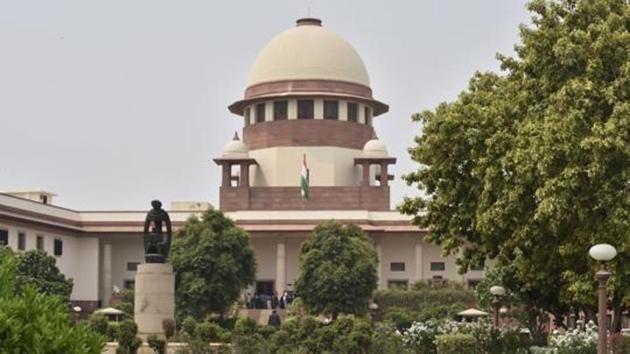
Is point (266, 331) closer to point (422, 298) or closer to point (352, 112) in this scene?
point (422, 298)

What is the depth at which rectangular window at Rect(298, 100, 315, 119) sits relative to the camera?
69.2 m

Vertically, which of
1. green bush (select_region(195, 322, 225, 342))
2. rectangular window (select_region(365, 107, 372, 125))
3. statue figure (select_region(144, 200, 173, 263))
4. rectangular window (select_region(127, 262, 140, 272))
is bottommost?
green bush (select_region(195, 322, 225, 342))

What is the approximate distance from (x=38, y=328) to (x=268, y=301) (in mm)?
52481

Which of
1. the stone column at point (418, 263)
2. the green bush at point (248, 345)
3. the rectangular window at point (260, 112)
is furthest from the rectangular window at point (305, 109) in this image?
the green bush at point (248, 345)

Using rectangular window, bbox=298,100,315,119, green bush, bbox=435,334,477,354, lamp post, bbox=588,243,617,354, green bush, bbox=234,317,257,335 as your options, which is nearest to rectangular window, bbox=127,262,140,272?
rectangular window, bbox=298,100,315,119

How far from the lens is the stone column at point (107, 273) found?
66.5 metres

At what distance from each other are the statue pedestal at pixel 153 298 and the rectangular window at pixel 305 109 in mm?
39022

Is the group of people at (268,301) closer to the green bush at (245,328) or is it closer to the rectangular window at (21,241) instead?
the rectangular window at (21,241)

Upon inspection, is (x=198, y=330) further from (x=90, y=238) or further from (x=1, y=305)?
(x=90, y=238)

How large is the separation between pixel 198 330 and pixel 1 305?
19.1m

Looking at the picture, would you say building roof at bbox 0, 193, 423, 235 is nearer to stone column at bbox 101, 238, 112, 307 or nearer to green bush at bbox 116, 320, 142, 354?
stone column at bbox 101, 238, 112, 307

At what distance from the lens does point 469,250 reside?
29031mm

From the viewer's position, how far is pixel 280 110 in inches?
2741

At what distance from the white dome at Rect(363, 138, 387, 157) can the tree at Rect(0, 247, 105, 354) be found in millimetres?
58652
